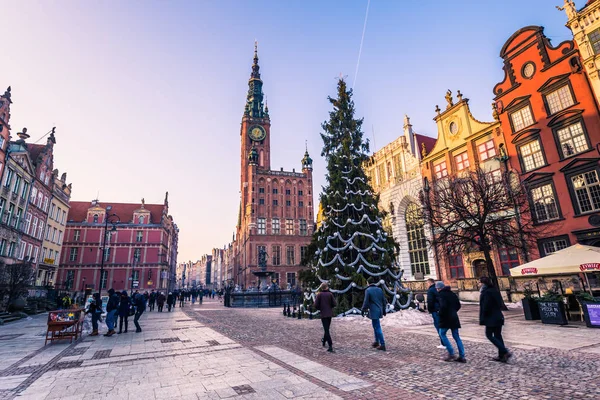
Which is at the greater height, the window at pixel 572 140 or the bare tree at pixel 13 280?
the window at pixel 572 140

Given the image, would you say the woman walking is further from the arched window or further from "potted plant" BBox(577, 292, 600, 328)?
the arched window

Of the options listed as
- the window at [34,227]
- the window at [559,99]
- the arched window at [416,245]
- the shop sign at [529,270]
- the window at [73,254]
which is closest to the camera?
the shop sign at [529,270]

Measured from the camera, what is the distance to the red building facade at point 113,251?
52.0 m

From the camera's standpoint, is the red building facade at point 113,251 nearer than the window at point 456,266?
No

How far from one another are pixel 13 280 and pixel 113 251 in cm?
3645

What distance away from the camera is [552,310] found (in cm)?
1104

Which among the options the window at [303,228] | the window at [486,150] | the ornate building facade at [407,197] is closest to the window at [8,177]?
the ornate building facade at [407,197]

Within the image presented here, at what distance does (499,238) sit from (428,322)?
352 inches

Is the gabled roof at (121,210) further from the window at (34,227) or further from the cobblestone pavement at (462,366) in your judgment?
the cobblestone pavement at (462,366)

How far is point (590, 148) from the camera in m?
18.1

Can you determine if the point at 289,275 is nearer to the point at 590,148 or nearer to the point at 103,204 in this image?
the point at 103,204

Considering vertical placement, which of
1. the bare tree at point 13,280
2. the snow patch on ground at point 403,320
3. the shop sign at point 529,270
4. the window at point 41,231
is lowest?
the snow patch on ground at point 403,320

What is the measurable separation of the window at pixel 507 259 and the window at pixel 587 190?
5.23 metres

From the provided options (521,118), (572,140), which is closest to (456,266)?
(572,140)
